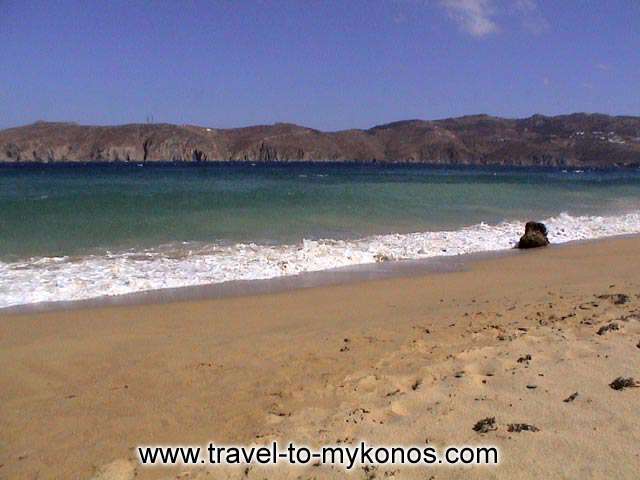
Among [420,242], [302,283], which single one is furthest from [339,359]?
[420,242]

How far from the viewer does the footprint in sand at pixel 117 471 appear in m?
3.44

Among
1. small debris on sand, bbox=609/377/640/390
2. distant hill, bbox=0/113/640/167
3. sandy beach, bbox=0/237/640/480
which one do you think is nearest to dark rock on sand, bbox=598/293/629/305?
sandy beach, bbox=0/237/640/480

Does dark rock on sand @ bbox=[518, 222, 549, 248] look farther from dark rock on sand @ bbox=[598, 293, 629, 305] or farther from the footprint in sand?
the footprint in sand

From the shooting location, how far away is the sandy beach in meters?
3.39

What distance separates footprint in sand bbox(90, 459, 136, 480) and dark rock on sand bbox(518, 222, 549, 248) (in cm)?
1172

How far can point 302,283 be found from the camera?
9414 mm

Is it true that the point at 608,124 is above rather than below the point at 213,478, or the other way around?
above

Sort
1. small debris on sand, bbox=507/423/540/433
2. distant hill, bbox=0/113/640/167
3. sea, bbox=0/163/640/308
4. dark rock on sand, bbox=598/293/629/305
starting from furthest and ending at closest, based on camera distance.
Result: distant hill, bbox=0/113/640/167, sea, bbox=0/163/640/308, dark rock on sand, bbox=598/293/629/305, small debris on sand, bbox=507/423/540/433

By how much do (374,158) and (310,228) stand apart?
12948cm

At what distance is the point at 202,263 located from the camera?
10.7 meters

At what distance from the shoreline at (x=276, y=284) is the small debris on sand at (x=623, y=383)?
534 centimetres

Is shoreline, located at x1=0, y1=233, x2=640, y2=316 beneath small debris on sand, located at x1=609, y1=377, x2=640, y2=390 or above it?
beneath

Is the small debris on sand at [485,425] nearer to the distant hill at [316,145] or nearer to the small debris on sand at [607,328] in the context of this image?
the small debris on sand at [607,328]

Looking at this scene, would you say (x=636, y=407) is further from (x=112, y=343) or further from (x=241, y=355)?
(x=112, y=343)
